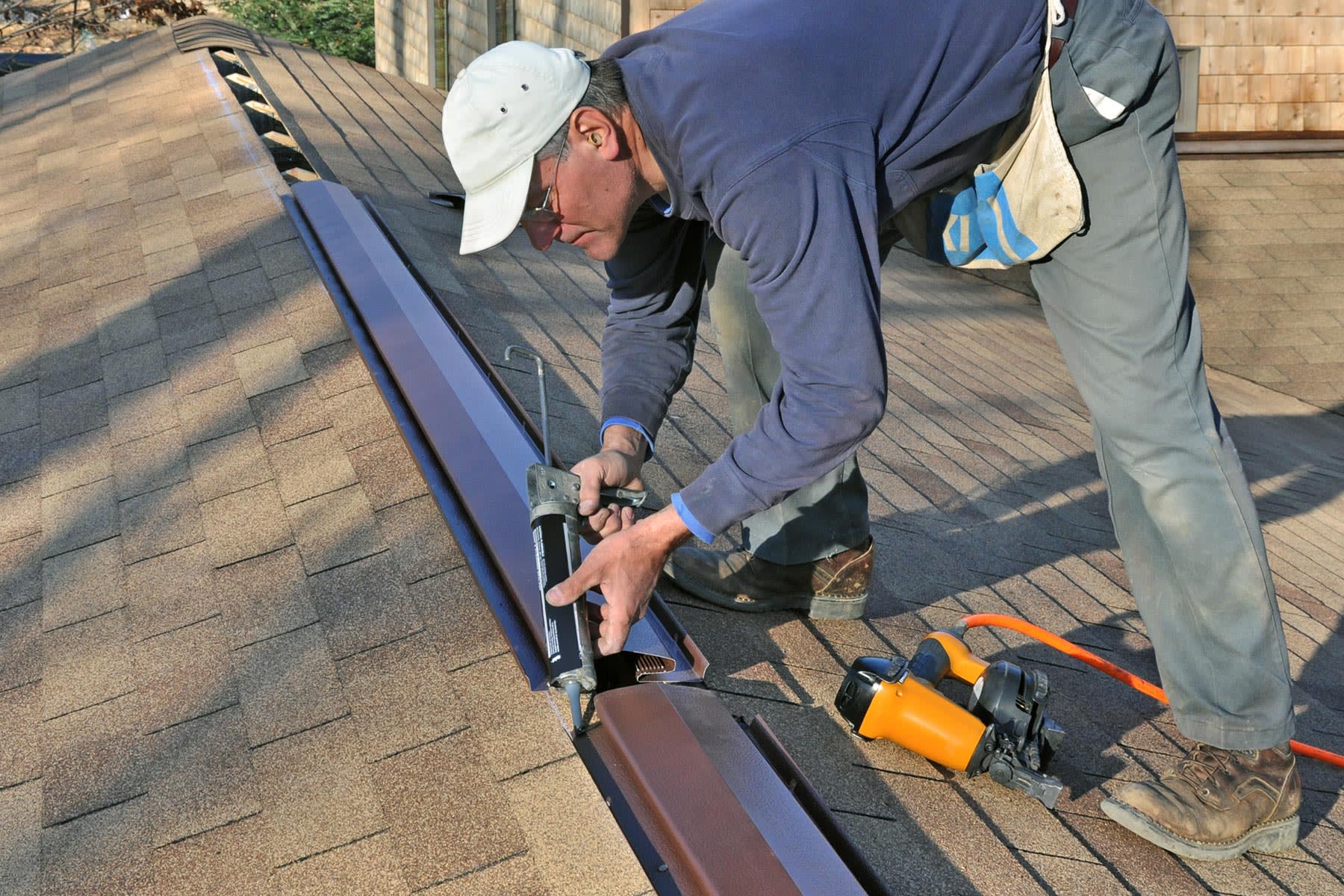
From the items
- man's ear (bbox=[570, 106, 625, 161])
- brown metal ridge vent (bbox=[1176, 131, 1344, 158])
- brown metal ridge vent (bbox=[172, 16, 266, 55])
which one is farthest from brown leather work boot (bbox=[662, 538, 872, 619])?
brown metal ridge vent (bbox=[1176, 131, 1344, 158])

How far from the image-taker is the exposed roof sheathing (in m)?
1.73

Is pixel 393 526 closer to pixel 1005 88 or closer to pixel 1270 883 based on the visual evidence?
pixel 1005 88

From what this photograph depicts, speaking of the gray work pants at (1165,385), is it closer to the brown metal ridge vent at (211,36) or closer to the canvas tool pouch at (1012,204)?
the canvas tool pouch at (1012,204)

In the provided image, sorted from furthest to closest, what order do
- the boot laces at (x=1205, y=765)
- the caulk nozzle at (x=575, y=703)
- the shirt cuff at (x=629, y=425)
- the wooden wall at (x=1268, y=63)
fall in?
the wooden wall at (x=1268, y=63), the shirt cuff at (x=629, y=425), the boot laces at (x=1205, y=765), the caulk nozzle at (x=575, y=703)

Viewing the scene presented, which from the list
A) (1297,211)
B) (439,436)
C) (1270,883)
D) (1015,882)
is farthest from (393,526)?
(1297,211)

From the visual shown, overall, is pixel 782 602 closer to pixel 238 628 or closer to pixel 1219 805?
pixel 1219 805

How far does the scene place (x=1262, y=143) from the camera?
959 cm

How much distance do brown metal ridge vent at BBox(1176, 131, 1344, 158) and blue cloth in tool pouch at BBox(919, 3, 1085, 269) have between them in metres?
8.11

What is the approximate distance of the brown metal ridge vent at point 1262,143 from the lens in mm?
9398

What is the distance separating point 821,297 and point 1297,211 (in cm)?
922

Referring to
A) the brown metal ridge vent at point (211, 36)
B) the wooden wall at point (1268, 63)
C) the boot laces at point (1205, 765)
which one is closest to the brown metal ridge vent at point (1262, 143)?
the wooden wall at point (1268, 63)

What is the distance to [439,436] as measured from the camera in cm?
257

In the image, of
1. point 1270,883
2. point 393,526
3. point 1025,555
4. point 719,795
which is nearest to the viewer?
point 719,795

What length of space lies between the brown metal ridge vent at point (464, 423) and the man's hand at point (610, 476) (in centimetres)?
15
